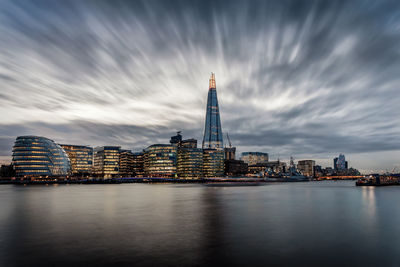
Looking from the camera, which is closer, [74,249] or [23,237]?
[74,249]

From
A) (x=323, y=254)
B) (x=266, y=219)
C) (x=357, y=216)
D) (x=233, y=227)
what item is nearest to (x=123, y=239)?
(x=233, y=227)

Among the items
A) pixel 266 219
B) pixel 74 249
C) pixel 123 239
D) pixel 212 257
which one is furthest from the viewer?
pixel 266 219

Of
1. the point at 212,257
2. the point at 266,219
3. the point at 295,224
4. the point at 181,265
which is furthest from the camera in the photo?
the point at 266,219

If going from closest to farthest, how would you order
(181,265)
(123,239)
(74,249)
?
(181,265)
(74,249)
(123,239)

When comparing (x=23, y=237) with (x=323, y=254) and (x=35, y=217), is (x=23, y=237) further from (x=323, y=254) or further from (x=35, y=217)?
(x=323, y=254)

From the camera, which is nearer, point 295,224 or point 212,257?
point 212,257

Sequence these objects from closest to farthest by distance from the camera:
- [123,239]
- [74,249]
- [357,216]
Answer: [74,249] → [123,239] → [357,216]

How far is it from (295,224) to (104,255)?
977 inches

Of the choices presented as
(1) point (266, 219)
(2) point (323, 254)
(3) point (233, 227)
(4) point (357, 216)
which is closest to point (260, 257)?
(2) point (323, 254)

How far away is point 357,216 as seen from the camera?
41906 millimetres

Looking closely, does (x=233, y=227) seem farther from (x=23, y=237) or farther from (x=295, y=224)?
(x=23, y=237)

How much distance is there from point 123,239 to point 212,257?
10.2 metres

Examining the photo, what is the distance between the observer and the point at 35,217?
39.8 metres

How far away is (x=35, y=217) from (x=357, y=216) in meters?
51.1
